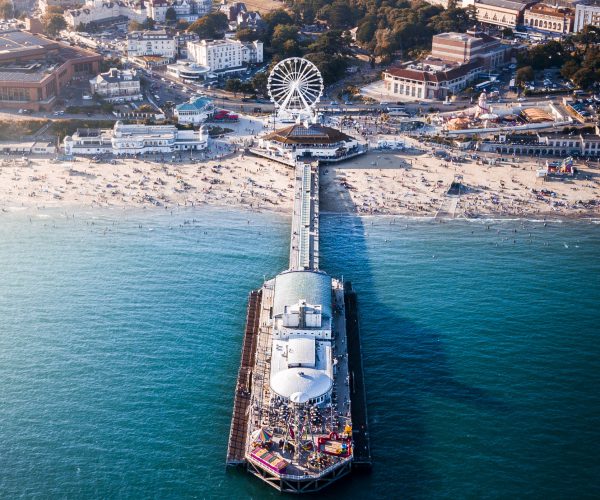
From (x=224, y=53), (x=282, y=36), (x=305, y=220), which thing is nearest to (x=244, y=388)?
(x=305, y=220)

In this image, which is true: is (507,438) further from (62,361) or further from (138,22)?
(138,22)

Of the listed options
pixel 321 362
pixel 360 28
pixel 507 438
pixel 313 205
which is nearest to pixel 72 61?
pixel 360 28

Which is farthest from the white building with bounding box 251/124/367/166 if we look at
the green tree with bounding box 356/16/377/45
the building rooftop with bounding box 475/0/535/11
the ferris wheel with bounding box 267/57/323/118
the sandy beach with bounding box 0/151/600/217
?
the building rooftop with bounding box 475/0/535/11

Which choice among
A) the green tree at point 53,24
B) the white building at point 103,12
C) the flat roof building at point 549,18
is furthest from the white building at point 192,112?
the flat roof building at point 549,18

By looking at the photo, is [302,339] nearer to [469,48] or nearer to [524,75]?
[524,75]

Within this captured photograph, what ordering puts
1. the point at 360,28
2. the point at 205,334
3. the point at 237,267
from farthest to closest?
1. the point at 360,28
2. the point at 237,267
3. the point at 205,334

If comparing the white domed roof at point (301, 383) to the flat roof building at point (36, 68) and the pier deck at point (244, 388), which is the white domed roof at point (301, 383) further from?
the flat roof building at point (36, 68)
